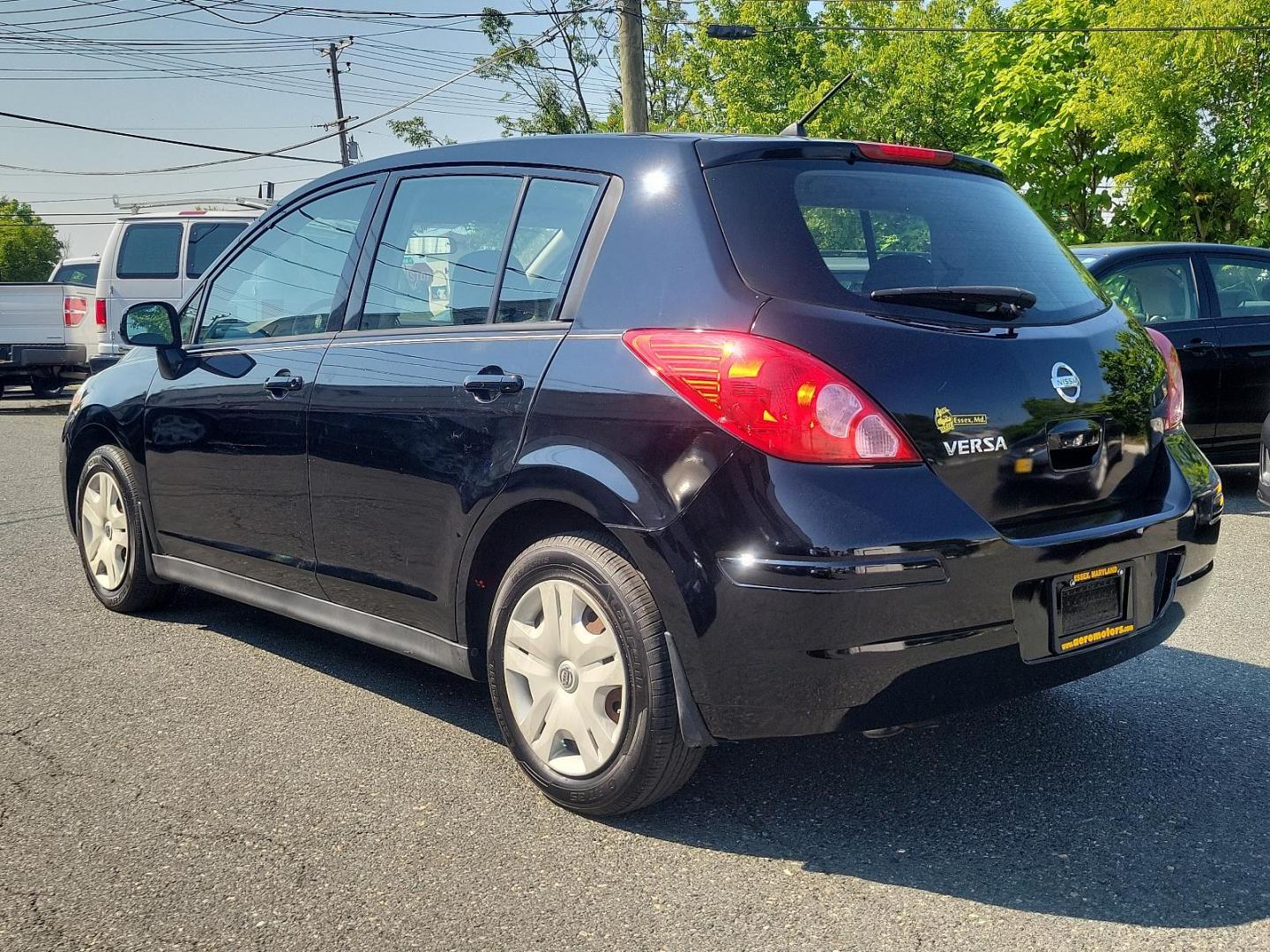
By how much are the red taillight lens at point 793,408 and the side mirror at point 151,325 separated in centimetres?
273

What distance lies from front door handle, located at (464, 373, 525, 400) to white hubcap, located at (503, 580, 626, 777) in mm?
524

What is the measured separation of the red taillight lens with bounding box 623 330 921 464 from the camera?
275 centimetres

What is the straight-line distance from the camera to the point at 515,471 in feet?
10.5

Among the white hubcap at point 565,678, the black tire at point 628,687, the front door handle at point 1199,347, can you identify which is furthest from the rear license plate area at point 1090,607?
the front door handle at point 1199,347

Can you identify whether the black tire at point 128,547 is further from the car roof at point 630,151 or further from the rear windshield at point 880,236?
the rear windshield at point 880,236

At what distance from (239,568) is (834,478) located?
2593 mm

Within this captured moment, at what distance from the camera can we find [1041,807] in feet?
10.6

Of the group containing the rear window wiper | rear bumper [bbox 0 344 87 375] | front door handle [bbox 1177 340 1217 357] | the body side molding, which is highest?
the rear window wiper

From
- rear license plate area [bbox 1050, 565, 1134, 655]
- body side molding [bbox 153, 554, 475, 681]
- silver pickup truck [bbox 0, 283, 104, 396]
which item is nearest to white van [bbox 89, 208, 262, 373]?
silver pickup truck [bbox 0, 283, 104, 396]

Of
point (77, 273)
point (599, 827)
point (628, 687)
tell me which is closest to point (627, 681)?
point (628, 687)

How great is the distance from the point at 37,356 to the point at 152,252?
3.24 metres

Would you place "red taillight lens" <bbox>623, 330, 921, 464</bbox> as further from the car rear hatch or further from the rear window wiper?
the rear window wiper

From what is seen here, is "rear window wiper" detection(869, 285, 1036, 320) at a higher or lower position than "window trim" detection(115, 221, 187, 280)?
lower

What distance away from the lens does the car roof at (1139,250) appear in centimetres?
784
